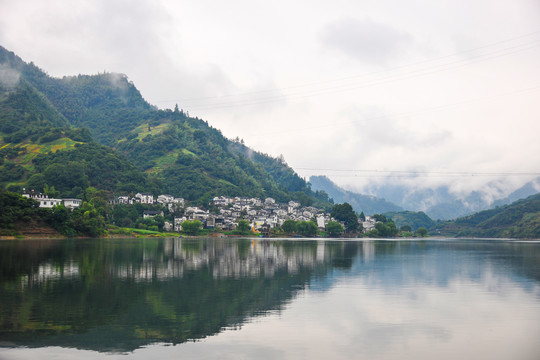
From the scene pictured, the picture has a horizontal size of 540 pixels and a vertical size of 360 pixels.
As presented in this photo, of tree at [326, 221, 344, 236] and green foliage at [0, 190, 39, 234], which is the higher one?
green foliage at [0, 190, 39, 234]

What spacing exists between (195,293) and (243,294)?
283 centimetres

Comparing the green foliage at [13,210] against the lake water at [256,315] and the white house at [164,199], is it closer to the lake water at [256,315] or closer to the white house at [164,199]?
the lake water at [256,315]

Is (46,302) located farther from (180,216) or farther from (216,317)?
(180,216)

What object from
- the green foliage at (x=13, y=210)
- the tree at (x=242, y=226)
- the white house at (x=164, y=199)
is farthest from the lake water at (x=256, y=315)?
the white house at (x=164, y=199)

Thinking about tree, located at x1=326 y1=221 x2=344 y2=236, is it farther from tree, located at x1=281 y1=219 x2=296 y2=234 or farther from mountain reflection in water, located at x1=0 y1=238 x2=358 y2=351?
mountain reflection in water, located at x1=0 y1=238 x2=358 y2=351

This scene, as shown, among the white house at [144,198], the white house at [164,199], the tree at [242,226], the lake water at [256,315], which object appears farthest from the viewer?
the white house at [164,199]

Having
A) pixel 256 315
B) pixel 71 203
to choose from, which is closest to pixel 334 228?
pixel 71 203

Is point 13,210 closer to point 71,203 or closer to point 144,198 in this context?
point 71,203

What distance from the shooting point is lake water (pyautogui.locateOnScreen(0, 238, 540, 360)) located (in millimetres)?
15484

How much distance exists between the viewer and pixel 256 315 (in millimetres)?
20516

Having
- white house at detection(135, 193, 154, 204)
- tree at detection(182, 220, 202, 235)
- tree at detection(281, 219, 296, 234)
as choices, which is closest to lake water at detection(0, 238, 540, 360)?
tree at detection(182, 220, 202, 235)

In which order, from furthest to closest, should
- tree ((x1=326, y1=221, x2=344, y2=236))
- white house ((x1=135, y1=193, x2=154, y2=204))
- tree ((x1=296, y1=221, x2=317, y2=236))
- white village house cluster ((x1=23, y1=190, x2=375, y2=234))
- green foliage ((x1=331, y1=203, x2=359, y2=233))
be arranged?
green foliage ((x1=331, y1=203, x2=359, y2=233)) → tree ((x1=326, y1=221, x2=344, y2=236)) → tree ((x1=296, y1=221, x2=317, y2=236)) → white house ((x1=135, y1=193, x2=154, y2=204)) → white village house cluster ((x1=23, y1=190, x2=375, y2=234))

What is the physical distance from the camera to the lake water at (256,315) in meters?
15.5

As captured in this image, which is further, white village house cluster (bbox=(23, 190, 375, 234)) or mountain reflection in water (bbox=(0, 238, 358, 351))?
white village house cluster (bbox=(23, 190, 375, 234))
